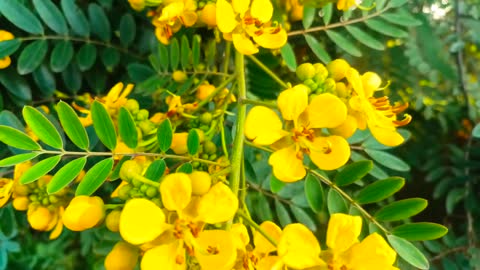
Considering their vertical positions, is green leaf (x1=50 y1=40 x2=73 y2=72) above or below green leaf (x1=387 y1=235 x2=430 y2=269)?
above

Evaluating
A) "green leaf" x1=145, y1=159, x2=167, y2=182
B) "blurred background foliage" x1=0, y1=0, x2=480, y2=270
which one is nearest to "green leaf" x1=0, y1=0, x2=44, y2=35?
"blurred background foliage" x1=0, y1=0, x2=480, y2=270

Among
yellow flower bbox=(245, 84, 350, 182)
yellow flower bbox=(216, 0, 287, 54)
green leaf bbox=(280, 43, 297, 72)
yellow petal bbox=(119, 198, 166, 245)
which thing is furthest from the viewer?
green leaf bbox=(280, 43, 297, 72)

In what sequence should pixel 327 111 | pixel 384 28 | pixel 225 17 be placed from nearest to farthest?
1. pixel 327 111
2. pixel 225 17
3. pixel 384 28

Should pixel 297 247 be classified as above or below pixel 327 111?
below

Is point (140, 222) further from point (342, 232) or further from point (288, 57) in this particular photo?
point (288, 57)

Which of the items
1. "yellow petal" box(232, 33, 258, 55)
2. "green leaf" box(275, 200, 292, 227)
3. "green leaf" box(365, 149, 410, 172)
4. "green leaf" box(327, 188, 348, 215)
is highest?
"yellow petal" box(232, 33, 258, 55)

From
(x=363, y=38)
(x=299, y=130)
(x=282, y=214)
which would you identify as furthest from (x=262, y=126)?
(x=363, y=38)

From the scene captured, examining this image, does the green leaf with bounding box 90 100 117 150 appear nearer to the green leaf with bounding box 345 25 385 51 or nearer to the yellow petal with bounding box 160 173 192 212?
the yellow petal with bounding box 160 173 192 212
